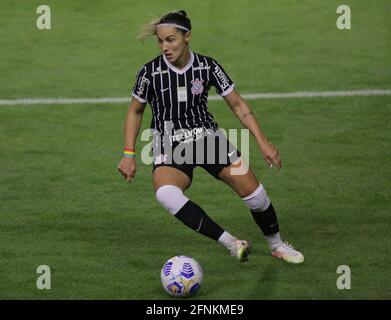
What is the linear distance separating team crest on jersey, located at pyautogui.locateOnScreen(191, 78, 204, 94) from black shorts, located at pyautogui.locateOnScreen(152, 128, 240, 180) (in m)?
0.38

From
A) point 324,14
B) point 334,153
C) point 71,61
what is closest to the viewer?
point 334,153

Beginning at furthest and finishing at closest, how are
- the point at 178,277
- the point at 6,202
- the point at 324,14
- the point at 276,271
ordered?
the point at 324,14, the point at 6,202, the point at 276,271, the point at 178,277

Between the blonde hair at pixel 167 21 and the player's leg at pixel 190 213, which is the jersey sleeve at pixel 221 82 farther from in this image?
the player's leg at pixel 190 213

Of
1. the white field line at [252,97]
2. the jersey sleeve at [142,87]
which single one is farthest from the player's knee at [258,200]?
the white field line at [252,97]

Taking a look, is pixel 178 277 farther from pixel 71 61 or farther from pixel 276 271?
pixel 71 61

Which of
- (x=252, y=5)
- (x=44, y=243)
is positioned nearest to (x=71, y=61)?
(x=252, y=5)

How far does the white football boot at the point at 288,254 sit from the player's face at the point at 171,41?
2265 mm

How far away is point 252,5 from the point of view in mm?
22219

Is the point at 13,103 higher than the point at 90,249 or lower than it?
higher

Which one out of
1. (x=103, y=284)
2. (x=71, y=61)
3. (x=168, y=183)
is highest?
(x=71, y=61)

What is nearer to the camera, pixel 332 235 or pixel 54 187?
pixel 332 235

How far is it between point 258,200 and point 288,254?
2.26 feet

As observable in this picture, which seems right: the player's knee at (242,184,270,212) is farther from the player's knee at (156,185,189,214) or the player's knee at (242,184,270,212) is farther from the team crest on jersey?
the team crest on jersey

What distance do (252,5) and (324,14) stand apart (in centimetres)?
156
